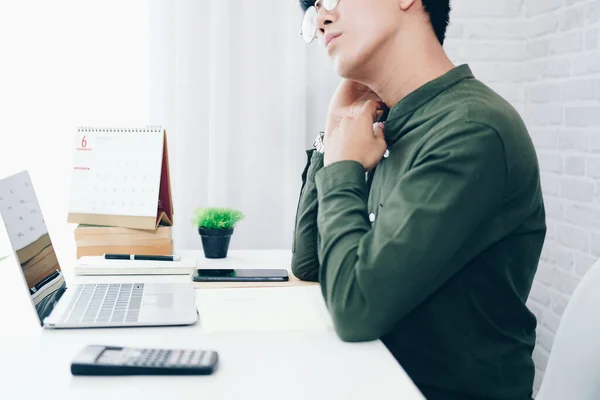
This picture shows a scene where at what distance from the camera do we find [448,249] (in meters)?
0.94

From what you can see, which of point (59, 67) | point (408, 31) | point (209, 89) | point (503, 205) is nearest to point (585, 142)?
point (408, 31)

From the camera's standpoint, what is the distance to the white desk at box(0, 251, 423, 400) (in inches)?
30.2

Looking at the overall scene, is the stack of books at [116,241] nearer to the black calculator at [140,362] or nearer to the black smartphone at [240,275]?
the black smartphone at [240,275]

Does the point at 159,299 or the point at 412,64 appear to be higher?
the point at 412,64

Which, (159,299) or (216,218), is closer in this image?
(159,299)

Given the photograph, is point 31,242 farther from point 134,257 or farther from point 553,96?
point 553,96

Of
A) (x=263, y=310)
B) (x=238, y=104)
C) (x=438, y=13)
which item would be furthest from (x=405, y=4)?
(x=238, y=104)

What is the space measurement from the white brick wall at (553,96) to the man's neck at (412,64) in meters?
0.71

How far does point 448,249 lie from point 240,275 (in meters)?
0.55

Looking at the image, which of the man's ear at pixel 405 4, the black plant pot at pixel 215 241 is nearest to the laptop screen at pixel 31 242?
the black plant pot at pixel 215 241

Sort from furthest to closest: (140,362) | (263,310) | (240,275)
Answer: (240,275), (263,310), (140,362)

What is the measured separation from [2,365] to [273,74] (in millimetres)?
1336

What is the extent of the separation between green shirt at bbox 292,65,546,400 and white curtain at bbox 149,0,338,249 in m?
0.91

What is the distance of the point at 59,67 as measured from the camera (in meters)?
1.94
